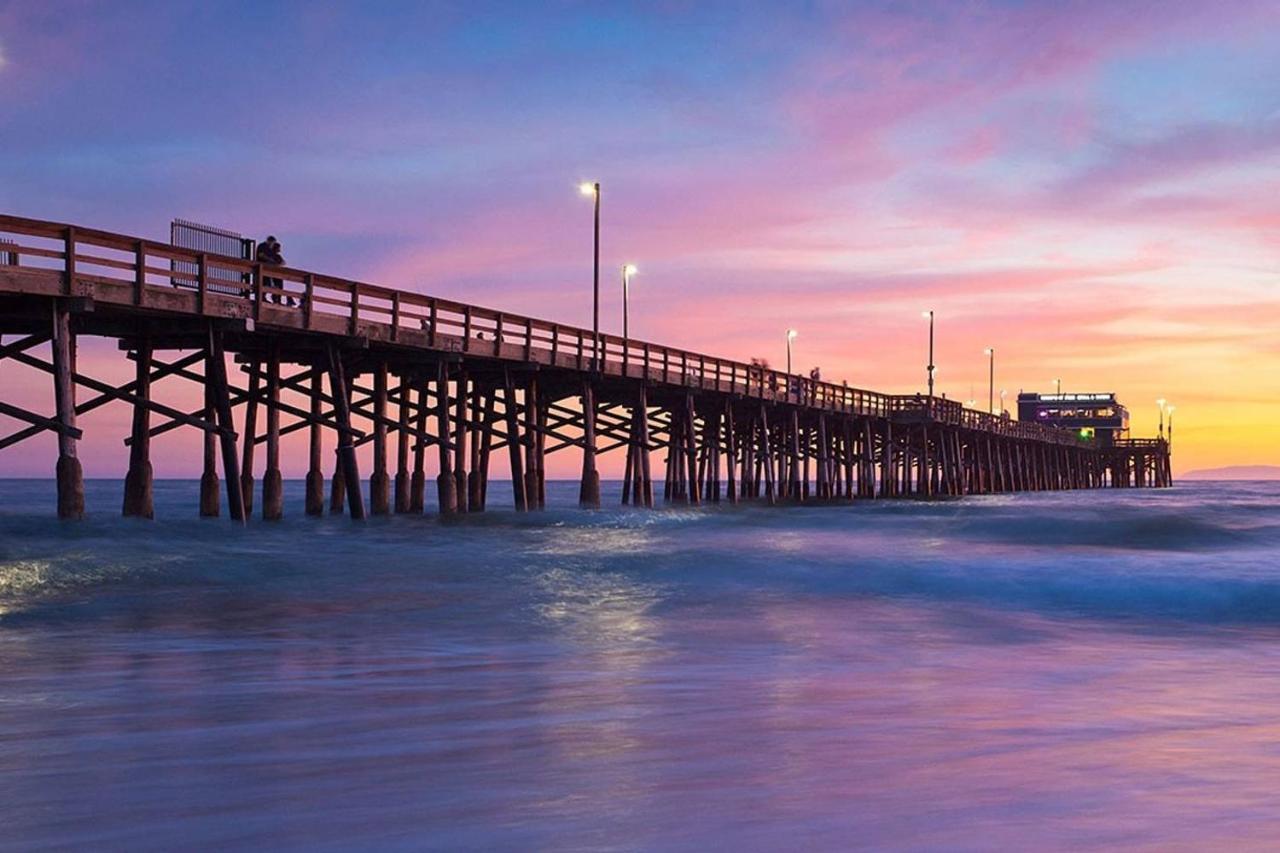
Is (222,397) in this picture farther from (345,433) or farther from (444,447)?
(444,447)

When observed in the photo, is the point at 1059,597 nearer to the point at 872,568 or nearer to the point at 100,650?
the point at 872,568

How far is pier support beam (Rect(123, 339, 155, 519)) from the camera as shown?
811 inches

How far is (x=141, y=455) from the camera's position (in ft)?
69.2

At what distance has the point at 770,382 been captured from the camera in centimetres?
4428

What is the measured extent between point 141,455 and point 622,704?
16.1 metres

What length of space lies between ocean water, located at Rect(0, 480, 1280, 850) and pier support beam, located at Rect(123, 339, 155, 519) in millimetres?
3614

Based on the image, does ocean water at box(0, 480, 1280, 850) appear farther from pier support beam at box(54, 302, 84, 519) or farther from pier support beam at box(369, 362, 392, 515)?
pier support beam at box(369, 362, 392, 515)

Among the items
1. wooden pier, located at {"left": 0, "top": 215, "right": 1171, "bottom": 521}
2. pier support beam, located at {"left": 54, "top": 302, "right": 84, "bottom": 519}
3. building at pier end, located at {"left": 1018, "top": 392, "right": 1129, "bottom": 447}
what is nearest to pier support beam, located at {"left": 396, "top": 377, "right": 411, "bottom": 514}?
wooden pier, located at {"left": 0, "top": 215, "right": 1171, "bottom": 521}

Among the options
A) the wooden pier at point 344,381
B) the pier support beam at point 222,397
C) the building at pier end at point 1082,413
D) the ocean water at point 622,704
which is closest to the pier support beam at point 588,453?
the wooden pier at point 344,381

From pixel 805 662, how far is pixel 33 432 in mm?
12853

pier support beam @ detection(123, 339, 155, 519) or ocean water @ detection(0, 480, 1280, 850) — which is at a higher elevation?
pier support beam @ detection(123, 339, 155, 519)

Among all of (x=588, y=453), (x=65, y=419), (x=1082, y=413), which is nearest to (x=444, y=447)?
(x=588, y=453)

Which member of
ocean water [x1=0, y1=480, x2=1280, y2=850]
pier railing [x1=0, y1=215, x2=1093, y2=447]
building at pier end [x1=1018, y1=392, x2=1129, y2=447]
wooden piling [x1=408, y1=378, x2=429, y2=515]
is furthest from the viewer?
building at pier end [x1=1018, y1=392, x2=1129, y2=447]

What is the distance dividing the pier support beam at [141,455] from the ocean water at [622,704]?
11.9 feet
